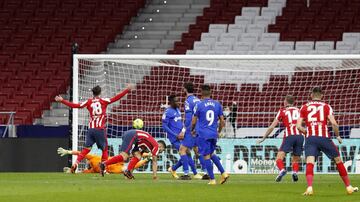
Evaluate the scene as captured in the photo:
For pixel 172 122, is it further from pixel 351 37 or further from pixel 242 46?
pixel 351 37

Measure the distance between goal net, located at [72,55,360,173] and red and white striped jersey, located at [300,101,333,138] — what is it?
27.7 feet

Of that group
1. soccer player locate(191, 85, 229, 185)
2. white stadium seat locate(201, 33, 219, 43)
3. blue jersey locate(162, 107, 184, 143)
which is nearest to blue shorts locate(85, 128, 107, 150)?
blue jersey locate(162, 107, 184, 143)

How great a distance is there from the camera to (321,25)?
37062 mm

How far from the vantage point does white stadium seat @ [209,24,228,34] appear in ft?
125

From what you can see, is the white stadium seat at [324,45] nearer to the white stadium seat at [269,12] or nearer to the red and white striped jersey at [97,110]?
the white stadium seat at [269,12]

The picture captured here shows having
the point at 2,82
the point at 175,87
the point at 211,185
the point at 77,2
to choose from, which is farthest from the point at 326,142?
the point at 77,2

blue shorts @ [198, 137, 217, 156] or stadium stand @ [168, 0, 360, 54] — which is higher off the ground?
stadium stand @ [168, 0, 360, 54]

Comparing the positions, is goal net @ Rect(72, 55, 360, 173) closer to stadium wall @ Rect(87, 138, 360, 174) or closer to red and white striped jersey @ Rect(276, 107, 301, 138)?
stadium wall @ Rect(87, 138, 360, 174)

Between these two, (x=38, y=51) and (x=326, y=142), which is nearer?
(x=326, y=142)

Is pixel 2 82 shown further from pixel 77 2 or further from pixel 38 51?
pixel 77 2

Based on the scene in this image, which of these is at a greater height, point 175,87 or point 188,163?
point 175,87

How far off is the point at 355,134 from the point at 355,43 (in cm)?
754

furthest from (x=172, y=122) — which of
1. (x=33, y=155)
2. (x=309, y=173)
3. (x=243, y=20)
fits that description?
(x=243, y=20)

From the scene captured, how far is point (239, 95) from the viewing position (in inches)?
1222
